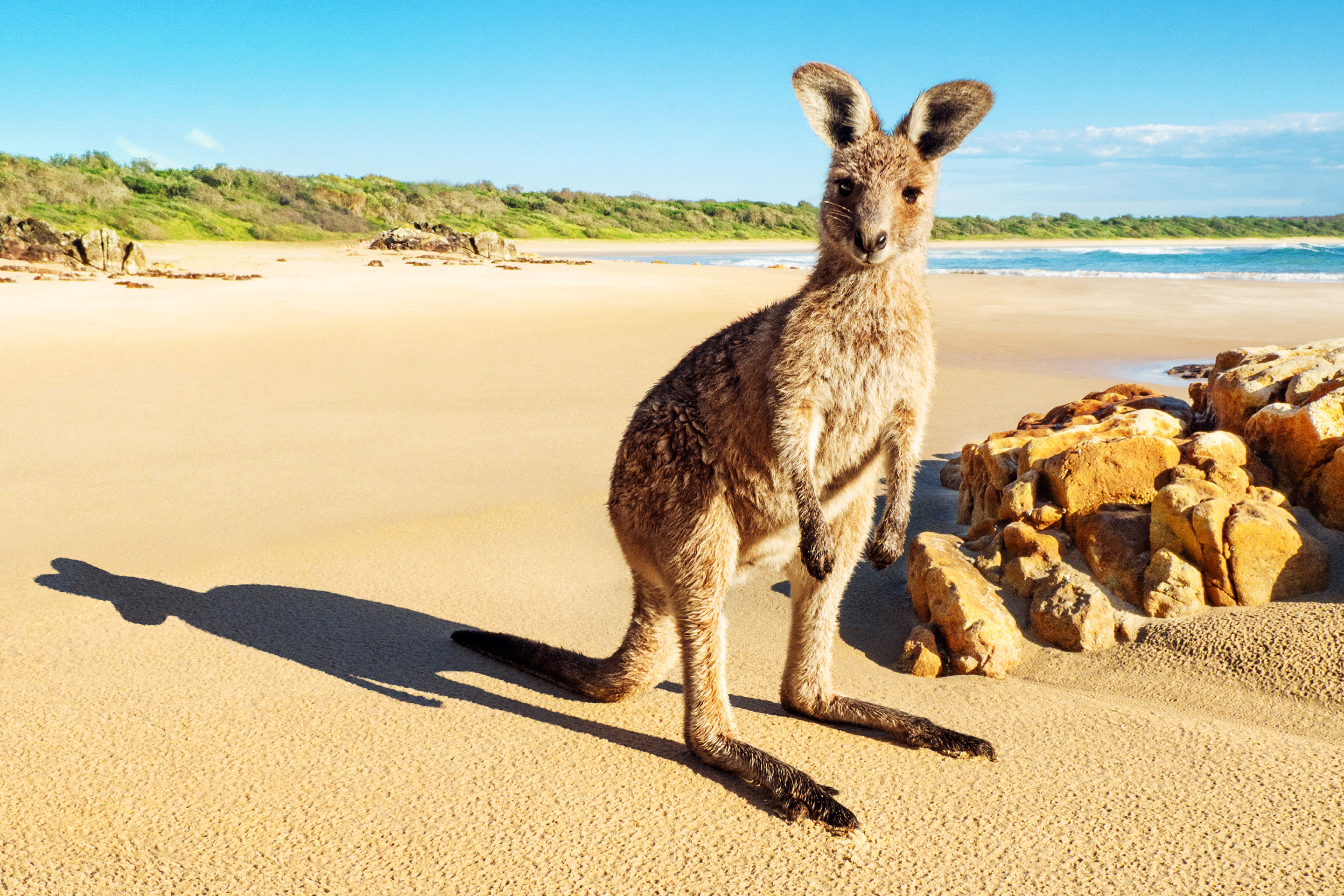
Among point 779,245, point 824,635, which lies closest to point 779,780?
point 824,635

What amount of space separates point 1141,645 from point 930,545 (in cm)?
83

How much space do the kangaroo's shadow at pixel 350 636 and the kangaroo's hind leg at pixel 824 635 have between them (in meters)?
0.44

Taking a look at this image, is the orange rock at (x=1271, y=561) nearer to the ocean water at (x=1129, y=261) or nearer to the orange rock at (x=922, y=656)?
the orange rock at (x=922, y=656)

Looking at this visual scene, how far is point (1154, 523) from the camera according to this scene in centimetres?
361

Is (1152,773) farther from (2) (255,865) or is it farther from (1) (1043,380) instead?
(1) (1043,380)

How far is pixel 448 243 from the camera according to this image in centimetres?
2405

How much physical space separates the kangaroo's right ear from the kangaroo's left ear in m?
0.11

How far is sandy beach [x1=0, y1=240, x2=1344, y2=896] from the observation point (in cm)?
224

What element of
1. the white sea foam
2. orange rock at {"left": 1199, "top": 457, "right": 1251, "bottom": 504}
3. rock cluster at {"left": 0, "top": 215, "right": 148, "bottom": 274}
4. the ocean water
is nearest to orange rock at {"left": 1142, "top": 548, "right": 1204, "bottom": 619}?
orange rock at {"left": 1199, "top": 457, "right": 1251, "bottom": 504}

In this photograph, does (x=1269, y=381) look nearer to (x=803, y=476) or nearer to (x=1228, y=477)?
(x=1228, y=477)

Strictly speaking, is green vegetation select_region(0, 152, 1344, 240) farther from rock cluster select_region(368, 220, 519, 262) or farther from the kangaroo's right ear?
the kangaroo's right ear

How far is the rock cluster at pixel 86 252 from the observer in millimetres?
14867

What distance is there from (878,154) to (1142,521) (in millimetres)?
2049

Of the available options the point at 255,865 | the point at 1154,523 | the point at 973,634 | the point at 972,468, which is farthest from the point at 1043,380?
the point at 255,865
